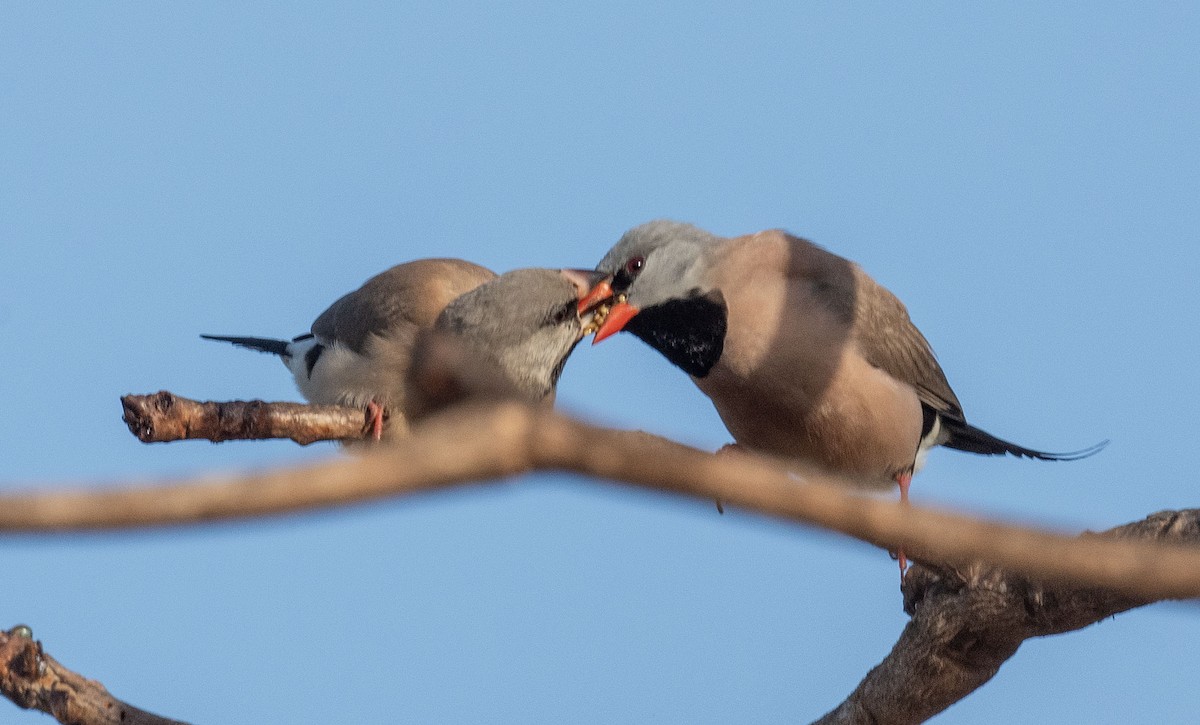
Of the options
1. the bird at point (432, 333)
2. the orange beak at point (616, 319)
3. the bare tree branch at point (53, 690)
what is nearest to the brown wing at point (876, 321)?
the orange beak at point (616, 319)

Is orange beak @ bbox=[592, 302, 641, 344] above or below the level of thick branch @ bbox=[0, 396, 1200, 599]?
above

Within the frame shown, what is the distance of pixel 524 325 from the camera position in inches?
186

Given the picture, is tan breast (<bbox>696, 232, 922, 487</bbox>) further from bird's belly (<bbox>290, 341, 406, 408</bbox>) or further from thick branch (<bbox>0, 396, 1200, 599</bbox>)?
thick branch (<bbox>0, 396, 1200, 599</bbox>)

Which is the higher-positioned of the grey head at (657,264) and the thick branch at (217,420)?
the grey head at (657,264)

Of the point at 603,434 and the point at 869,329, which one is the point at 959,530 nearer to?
the point at 603,434

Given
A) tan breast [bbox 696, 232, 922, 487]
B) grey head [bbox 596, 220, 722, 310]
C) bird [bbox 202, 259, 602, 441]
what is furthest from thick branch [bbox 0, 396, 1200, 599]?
grey head [bbox 596, 220, 722, 310]

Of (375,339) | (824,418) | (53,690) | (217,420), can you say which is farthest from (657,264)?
(53,690)

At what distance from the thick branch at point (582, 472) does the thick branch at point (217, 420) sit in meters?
2.51

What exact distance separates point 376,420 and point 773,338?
1506mm

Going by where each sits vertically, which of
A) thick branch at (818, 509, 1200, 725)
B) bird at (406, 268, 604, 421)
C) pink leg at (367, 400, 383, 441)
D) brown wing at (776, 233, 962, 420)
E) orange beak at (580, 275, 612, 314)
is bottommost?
thick branch at (818, 509, 1200, 725)

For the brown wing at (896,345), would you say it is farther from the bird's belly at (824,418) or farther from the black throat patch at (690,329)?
the black throat patch at (690,329)

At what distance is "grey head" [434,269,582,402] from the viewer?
472cm

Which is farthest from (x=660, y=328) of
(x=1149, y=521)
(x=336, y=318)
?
(x=1149, y=521)

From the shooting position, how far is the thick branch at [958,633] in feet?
11.5
